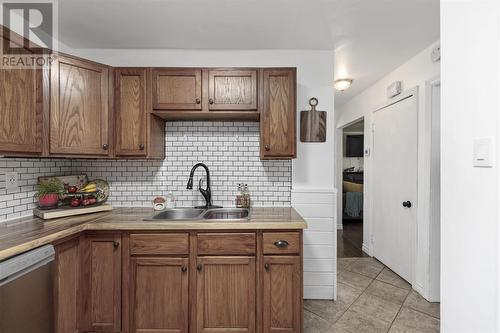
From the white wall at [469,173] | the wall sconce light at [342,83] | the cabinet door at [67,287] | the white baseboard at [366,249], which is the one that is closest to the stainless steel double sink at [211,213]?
the cabinet door at [67,287]

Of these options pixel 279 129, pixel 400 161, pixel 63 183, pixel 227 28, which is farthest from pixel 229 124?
pixel 400 161

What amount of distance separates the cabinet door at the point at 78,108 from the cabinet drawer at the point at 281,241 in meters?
1.51

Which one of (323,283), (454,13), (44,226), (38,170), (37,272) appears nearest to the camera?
(454,13)

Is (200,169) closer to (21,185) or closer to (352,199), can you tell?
(21,185)

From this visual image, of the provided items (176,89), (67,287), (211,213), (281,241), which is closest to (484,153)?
(281,241)

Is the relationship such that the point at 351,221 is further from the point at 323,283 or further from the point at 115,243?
the point at 115,243

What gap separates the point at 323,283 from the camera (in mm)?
2324

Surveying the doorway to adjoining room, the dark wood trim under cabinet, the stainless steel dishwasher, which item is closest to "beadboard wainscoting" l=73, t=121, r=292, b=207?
the dark wood trim under cabinet

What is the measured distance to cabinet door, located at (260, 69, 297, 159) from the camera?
201 centimetres

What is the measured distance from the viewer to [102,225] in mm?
1676

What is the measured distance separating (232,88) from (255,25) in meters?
0.54

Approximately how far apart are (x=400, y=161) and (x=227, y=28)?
2355mm

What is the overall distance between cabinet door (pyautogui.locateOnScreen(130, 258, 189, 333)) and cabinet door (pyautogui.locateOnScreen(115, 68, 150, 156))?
948 mm

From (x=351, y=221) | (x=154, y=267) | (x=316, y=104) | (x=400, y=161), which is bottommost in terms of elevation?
(x=351, y=221)
